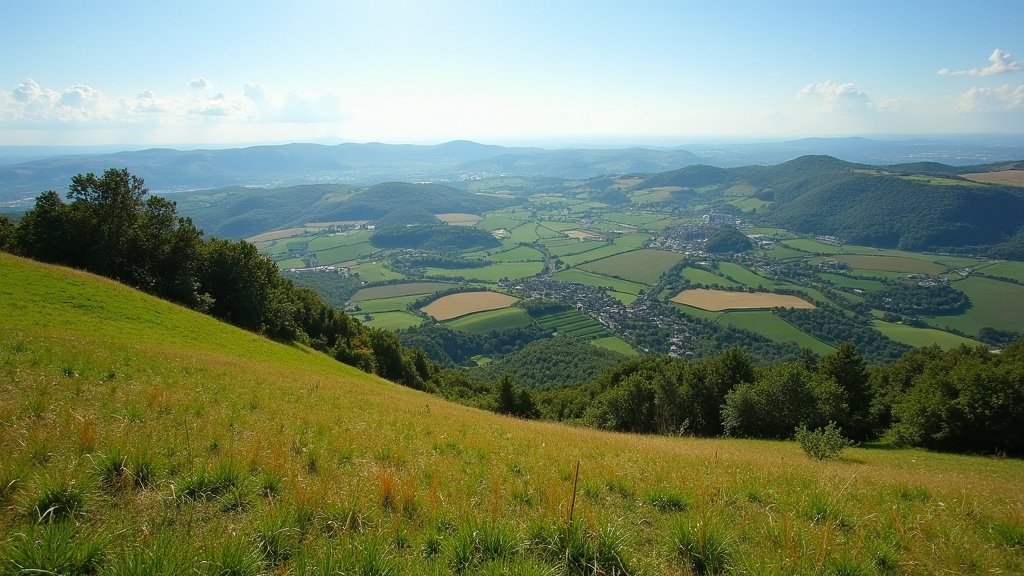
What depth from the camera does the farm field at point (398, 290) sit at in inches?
5320

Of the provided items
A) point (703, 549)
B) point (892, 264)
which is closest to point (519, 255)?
point (892, 264)

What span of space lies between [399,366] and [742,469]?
145 ft

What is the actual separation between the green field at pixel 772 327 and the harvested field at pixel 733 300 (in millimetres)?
5039

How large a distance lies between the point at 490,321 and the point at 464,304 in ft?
47.4

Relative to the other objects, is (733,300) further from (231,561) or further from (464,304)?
(231,561)

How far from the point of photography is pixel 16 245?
33.8 m

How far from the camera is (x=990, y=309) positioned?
108062mm

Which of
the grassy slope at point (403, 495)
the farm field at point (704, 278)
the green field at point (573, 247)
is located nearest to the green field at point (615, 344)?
the farm field at point (704, 278)

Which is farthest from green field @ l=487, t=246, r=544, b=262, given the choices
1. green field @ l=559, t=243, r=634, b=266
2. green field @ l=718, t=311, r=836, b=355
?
green field @ l=718, t=311, r=836, b=355

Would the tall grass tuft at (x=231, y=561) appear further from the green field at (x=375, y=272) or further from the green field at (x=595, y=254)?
the green field at (x=595, y=254)

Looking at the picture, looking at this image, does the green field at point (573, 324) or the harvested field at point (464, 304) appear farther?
the harvested field at point (464, 304)

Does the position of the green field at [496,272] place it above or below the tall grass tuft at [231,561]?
below

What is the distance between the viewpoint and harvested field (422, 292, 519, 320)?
379ft

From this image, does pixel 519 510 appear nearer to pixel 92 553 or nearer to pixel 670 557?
pixel 670 557
